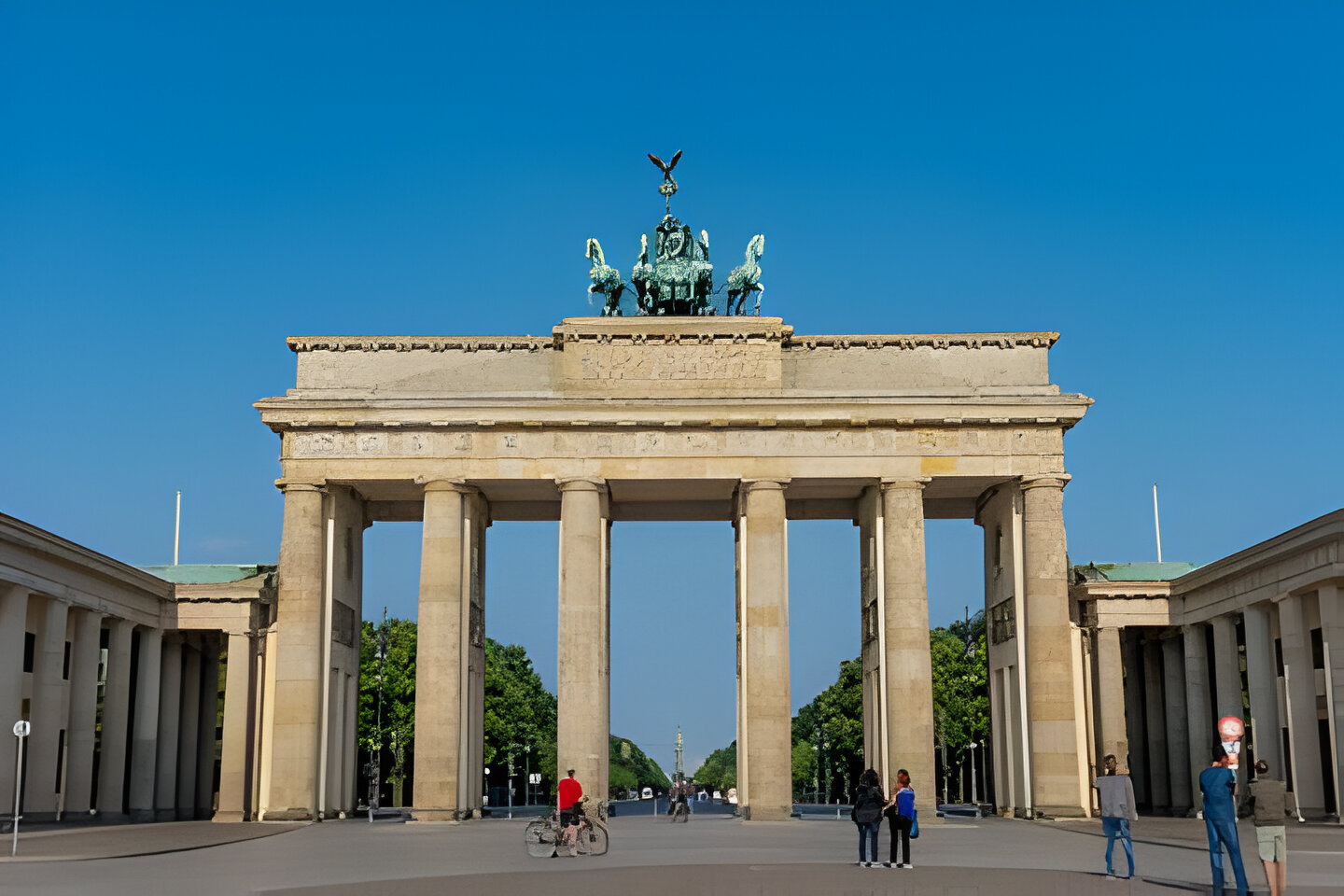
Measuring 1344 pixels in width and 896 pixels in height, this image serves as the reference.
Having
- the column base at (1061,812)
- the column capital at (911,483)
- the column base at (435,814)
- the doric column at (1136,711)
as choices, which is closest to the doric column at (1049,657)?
the column base at (1061,812)

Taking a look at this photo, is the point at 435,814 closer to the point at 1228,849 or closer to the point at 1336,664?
the point at 1336,664

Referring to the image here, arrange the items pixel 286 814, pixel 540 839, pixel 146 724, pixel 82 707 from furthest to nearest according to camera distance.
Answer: pixel 146 724 < pixel 286 814 < pixel 82 707 < pixel 540 839

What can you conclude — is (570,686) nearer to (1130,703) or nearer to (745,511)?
(745,511)

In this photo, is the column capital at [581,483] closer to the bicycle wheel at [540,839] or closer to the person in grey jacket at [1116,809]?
the bicycle wheel at [540,839]

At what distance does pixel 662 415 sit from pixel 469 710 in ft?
42.1

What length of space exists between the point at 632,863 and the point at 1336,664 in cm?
2438

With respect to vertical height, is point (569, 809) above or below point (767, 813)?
above

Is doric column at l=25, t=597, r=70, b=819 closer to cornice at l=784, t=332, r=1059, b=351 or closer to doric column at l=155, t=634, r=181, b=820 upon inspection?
doric column at l=155, t=634, r=181, b=820

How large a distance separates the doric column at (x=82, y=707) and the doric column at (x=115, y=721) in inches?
91.2

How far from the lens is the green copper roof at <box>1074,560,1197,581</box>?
57.4m

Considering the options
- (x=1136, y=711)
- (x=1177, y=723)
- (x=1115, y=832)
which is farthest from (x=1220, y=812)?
(x=1136, y=711)

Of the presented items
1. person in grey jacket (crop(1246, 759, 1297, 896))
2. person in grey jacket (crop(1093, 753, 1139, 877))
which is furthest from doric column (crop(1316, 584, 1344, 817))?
person in grey jacket (crop(1246, 759, 1297, 896))

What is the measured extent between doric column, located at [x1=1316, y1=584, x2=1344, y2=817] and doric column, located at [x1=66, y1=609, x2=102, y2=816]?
37411 mm

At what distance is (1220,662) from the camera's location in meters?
51.0
